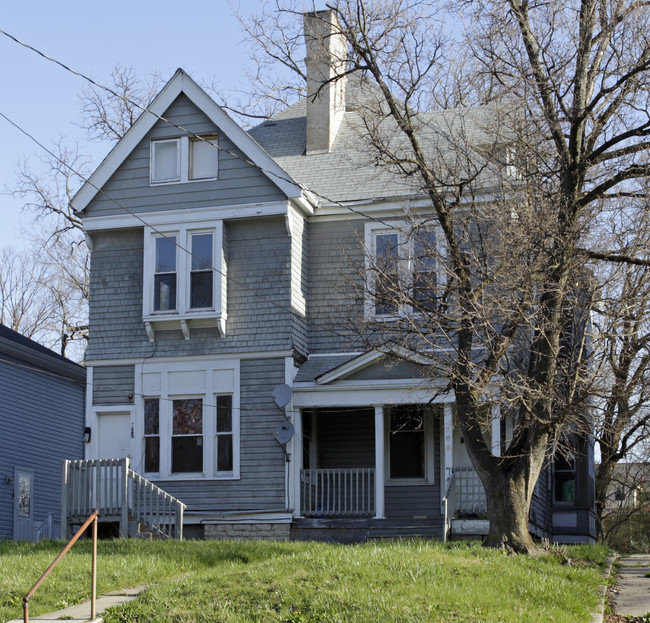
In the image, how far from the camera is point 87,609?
10.2 meters

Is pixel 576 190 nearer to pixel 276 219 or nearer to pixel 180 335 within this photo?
pixel 276 219

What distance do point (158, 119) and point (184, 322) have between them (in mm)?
4392

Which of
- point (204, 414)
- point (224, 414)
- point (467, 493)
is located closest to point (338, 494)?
point (224, 414)

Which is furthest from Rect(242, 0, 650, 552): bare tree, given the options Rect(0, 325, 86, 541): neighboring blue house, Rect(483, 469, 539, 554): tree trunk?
Rect(0, 325, 86, 541): neighboring blue house

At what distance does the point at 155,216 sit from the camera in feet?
67.1

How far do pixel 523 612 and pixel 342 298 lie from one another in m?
11.6

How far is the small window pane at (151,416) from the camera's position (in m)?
20.4

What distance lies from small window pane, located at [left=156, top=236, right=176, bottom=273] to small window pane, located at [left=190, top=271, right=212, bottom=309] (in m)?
0.51

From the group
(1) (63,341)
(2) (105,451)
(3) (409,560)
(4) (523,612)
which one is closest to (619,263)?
(3) (409,560)

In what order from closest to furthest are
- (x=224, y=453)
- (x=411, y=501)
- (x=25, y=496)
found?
(x=224, y=453), (x=411, y=501), (x=25, y=496)

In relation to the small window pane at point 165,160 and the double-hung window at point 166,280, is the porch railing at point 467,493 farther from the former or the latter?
the small window pane at point 165,160

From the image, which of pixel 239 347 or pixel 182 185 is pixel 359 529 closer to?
pixel 239 347

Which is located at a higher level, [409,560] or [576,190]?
[576,190]

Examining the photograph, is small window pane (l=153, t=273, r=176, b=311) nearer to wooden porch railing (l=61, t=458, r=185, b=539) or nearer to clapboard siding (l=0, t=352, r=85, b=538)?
wooden porch railing (l=61, t=458, r=185, b=539)
